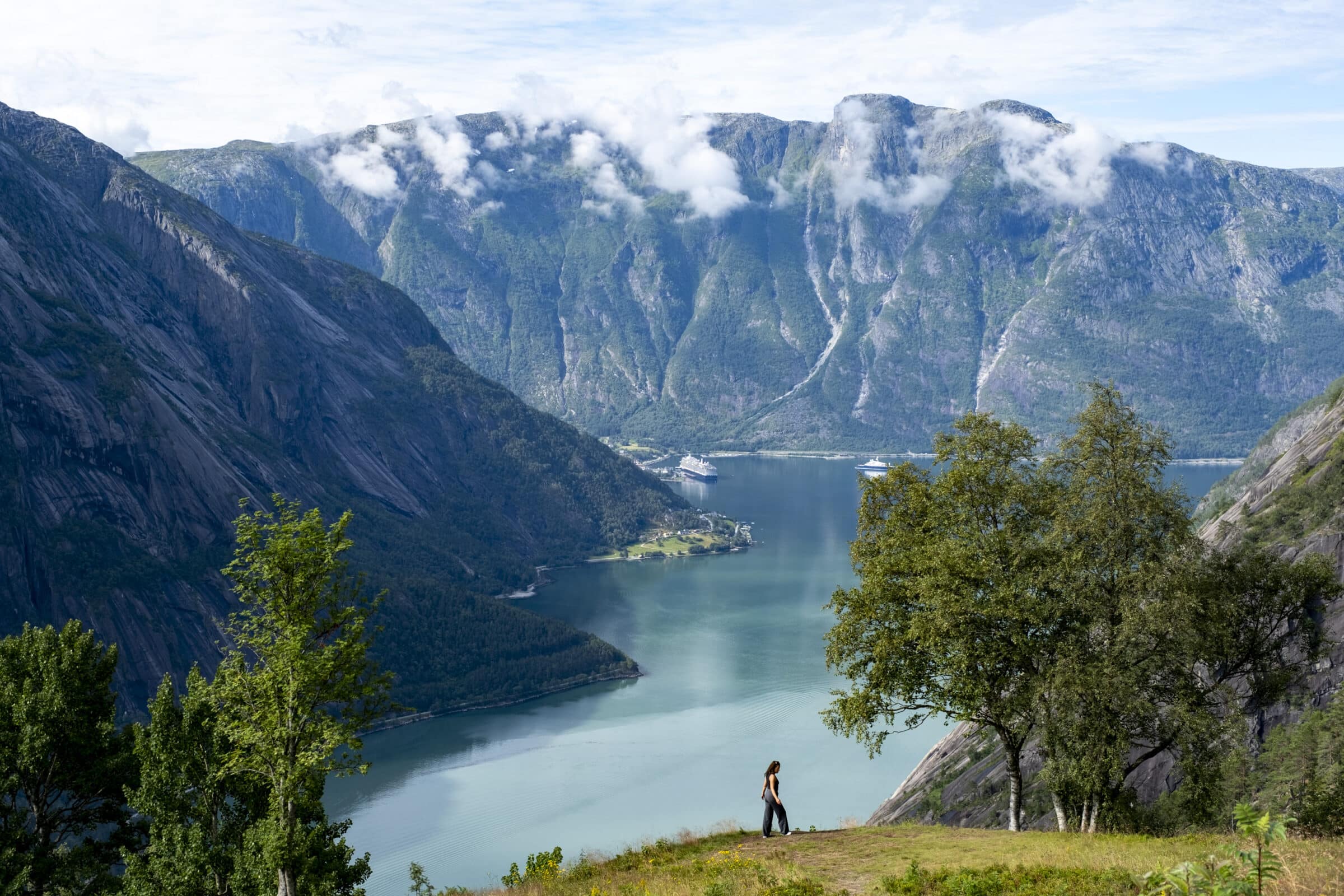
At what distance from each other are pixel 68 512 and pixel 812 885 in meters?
124

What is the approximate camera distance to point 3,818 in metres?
34.9

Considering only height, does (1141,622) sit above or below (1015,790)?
above

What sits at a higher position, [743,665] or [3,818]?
[3,818]

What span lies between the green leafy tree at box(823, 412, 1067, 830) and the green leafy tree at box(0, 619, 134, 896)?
21.8 meters

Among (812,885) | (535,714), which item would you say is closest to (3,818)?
(812,885)

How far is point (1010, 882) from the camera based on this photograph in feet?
75.0

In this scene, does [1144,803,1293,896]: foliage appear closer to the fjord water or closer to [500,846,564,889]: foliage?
[500,846,564,889]: foliage

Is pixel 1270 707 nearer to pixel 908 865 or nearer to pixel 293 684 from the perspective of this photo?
pixel 908 865

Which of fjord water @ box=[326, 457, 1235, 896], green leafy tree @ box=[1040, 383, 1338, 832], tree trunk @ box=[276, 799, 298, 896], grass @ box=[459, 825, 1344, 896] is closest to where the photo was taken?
grass @ box=[459, 825, 1344, 896]

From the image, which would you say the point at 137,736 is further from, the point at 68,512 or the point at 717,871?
the point at 68,512

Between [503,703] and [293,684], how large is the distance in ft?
371

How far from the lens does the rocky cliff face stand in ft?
A: 132

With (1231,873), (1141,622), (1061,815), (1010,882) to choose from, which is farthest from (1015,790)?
(1231,873)

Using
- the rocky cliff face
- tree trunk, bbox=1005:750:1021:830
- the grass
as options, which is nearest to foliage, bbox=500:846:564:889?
the grass
